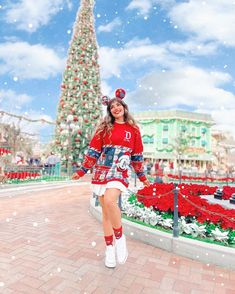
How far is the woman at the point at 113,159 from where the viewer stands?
2.92 metres

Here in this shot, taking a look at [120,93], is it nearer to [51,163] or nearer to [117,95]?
[117,95]

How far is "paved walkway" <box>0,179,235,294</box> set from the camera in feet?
8.79

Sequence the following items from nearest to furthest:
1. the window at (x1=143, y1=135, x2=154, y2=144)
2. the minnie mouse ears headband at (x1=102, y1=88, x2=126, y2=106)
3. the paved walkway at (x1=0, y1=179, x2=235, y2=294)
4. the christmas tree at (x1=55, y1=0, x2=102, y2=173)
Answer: the paved walkway at (x1=0, y1=179, x2=235, y2=294) < the minnie mouse ears headband at (x1=102, y1=88, x2=126, y2=106) < the christmas tree at (x1=55, y1=0, x2=102, y2=173) < the window at (x1=143, y1=135, x2=154, y2=144)

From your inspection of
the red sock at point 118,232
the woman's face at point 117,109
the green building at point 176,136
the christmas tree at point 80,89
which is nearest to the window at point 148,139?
the green building at point 176,136

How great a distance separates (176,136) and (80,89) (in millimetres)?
23639

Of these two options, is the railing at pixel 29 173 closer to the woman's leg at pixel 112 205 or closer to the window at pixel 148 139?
the woman's leg at pixel 112 205

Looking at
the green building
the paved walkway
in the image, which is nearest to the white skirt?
the paved walkway

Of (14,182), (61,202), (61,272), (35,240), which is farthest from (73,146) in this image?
(61,272)

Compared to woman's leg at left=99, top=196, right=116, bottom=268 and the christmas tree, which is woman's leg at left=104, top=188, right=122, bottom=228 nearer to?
woman's leg at left=99, top=196, right=116, bottom=268

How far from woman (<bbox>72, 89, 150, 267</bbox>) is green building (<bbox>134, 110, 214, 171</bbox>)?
116 ft

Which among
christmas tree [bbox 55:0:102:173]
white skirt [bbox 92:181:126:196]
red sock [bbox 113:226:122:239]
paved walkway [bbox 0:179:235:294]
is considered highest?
christmas tree [bbox 55:0:102:173]

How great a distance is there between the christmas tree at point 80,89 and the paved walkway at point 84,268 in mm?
12916

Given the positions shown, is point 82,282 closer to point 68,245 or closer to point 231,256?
point 68,245

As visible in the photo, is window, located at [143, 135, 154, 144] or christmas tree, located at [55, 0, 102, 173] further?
window, located at [143, 135, 154, 144]
